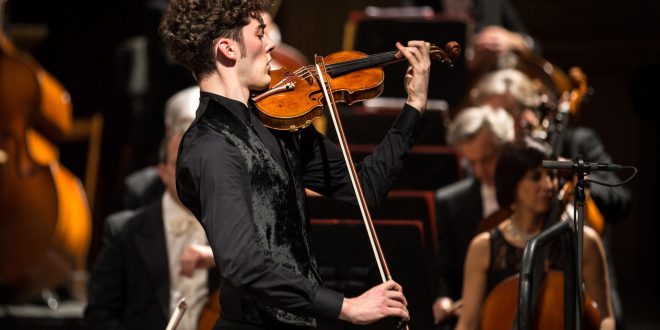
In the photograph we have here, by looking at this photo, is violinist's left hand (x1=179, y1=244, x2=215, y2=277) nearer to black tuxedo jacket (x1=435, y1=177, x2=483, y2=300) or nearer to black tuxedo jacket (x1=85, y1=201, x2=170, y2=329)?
black tuxedo jacket (x1=85, y1=201, x2=170, y2=329)

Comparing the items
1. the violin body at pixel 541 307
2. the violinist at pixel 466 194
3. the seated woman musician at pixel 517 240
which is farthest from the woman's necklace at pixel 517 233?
the violinist at pixel 466 194

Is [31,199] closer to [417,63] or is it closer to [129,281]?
[129,281]

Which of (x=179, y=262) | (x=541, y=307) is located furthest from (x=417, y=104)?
(x=179, y=262)

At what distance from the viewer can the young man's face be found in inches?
85.0

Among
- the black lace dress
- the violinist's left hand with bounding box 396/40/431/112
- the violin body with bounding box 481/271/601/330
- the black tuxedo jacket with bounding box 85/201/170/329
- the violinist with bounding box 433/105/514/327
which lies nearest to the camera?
the violinist's left hand with bounding box 396/40/431/112

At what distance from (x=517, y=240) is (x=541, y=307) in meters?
0.31

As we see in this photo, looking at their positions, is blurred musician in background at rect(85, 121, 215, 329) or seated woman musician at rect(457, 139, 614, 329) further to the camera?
blurred musician in background at rect(85, 121, 215, 329)

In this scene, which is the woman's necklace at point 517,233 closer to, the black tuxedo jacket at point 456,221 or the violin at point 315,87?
the black tuxedo jacket at point 456,221

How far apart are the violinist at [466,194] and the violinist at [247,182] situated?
1270mm

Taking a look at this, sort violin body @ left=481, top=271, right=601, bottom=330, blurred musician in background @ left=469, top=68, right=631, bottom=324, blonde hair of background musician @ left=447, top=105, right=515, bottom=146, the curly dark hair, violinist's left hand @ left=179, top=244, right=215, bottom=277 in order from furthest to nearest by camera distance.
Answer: blonde hair of background musician @ left=447, top=105, right=515, bottom=146
blurred musician in background @ left=469, top=68, right=631, bottom=324
violinist's left hand @ left=179, top=244, right=215, bottom=277
violin body @ left=481, top=271, right=601, bottom=330
the curly dark hair

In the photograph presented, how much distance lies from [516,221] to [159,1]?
2.59 m

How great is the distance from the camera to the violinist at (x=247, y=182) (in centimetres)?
197

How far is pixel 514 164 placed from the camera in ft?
10.1

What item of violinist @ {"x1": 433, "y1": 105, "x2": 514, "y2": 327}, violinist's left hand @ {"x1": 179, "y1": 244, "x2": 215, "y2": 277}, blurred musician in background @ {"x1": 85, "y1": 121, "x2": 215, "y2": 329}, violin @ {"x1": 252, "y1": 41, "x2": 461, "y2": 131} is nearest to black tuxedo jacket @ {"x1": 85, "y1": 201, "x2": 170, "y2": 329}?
blurred musician in background @ {"x1": 85, "y1": 121, "x2": 215, "y2": 329}
